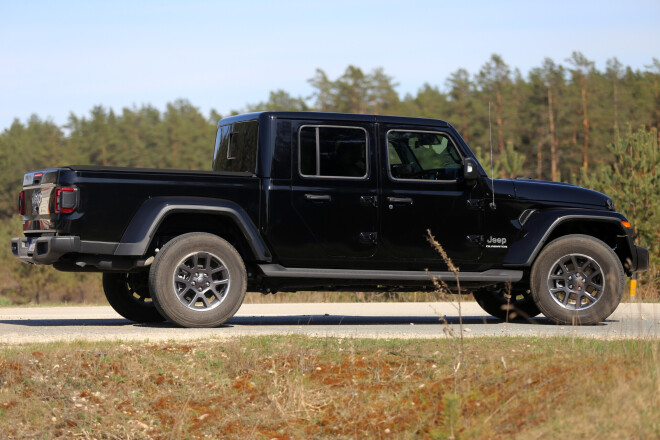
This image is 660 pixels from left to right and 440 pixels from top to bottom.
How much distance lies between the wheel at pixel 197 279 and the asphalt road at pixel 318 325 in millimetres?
187

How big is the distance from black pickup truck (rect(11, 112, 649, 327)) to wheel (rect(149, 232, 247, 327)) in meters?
0.01

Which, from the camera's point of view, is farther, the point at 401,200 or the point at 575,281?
the point at 575,281

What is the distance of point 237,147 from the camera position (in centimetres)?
1046

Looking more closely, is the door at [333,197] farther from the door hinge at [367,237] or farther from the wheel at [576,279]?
the wheel at [576,279]

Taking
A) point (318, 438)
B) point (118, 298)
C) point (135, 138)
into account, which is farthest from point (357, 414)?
point (135, 138)

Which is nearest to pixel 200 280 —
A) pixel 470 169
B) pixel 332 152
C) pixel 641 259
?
pixel 332 152

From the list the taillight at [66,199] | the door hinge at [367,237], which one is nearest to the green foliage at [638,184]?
the door hinge at [367,237]

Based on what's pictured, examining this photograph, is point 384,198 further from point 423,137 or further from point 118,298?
→ point 118,298

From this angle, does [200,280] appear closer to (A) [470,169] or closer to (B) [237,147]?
(B) [237,147]

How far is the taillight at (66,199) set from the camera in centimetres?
908

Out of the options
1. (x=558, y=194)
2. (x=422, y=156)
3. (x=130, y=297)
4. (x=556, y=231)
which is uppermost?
(x=422, y=156)

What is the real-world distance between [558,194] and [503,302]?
1.96 meters

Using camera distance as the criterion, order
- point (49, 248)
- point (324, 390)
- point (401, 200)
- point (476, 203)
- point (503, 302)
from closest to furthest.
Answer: point (324, 390) < point (49, 248) < point (401, 200) < point (476, 203) < point (503, 302)

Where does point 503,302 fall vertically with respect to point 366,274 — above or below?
below
